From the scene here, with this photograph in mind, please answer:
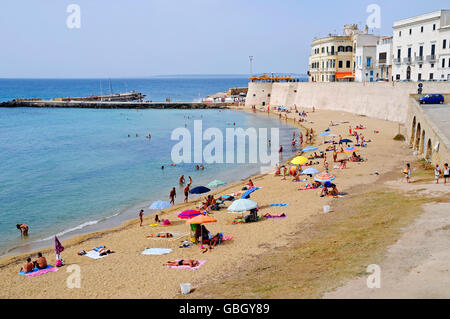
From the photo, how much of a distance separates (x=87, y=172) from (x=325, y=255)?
26216mm

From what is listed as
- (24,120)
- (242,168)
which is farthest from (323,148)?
(24,120)

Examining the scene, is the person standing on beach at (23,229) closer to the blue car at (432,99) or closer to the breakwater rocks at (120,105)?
the blue car at (432,99)

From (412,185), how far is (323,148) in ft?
55.4

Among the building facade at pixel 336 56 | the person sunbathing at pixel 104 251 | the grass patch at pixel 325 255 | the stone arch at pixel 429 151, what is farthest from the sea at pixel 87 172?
the building facade at pixel 336 56

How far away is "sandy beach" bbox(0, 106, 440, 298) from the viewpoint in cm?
1272

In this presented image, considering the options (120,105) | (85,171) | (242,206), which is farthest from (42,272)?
(120,105)

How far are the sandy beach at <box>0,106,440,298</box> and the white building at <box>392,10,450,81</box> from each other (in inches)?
876

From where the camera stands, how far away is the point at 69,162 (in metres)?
38.9

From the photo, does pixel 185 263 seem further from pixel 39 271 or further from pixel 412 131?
pixel 412 131

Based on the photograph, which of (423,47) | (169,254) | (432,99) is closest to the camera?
(169,254)

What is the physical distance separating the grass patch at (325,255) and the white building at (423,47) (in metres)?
31.7

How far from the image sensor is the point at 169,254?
15.4m

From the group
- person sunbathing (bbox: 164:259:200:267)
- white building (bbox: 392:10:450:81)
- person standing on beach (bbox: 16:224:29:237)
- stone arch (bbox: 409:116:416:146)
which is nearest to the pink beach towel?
person sunbathing (bbox: 164:259:200:267)

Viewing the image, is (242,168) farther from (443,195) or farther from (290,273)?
(290,273)
